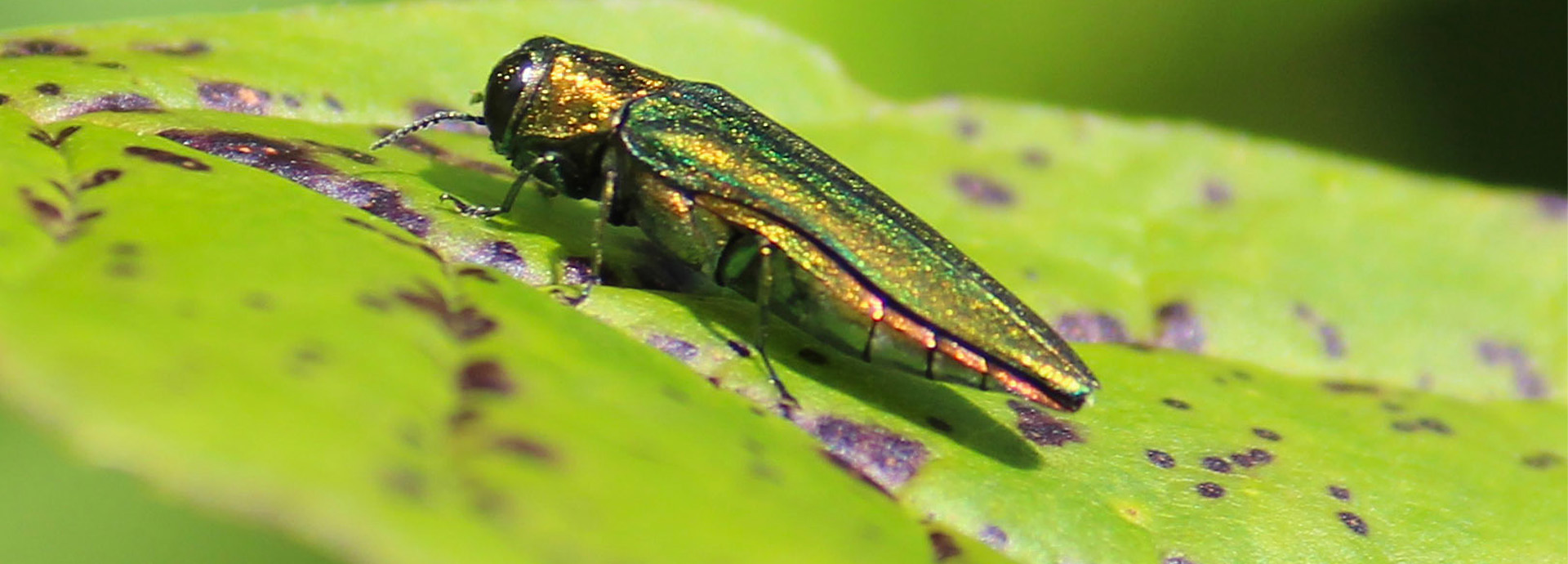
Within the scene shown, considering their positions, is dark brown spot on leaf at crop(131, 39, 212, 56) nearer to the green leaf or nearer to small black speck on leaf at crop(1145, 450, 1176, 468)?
the green leaf

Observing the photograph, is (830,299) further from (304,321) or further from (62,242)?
(62,242)

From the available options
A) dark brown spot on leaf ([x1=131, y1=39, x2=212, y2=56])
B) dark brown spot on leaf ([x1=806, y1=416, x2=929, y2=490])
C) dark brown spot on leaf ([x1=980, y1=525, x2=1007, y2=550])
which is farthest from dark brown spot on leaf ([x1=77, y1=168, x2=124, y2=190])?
dark brown spot on leaf ([x1=980, y1=525, x2=1007, y2=550])

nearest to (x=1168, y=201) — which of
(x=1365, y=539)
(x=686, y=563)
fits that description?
(x=1365, y=539)

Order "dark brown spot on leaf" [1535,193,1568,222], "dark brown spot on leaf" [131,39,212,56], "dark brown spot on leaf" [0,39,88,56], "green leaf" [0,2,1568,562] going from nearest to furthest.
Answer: "green leaf" [0,2,1568,562] → "dark brown spot on leaf" [0,39,88,56] → "dark brown spot on leaf" [131,39,212,56] → "dark brown spot on leaf" [1535,193,1568,222]

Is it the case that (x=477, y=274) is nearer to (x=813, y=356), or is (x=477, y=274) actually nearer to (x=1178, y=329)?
(x=813, y=356)

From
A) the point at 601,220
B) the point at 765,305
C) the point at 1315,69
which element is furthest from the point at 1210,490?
the point at 1315,69

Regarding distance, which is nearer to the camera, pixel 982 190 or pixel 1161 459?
pixel 1161 459

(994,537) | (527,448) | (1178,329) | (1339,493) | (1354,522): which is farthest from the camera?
(1178,329)

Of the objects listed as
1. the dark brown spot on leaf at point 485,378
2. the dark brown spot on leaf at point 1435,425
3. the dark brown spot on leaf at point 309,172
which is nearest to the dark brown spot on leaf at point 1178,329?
the dark brown spot on leaf at point 1435,425
